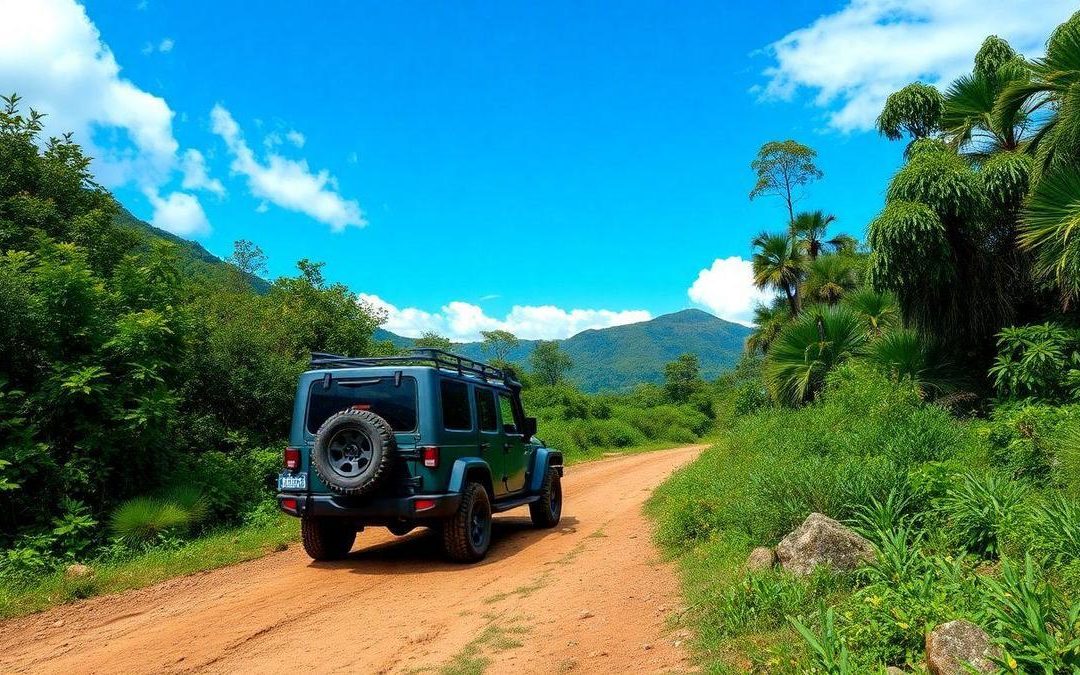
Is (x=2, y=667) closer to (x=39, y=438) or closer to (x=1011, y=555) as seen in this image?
(x=39, y=438)

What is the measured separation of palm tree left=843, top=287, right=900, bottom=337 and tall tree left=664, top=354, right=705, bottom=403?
125ft

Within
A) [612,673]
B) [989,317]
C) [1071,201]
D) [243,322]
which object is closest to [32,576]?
[612,673]

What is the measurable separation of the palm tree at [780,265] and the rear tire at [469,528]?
61.8 feet

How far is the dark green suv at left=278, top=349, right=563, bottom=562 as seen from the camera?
22.0ft

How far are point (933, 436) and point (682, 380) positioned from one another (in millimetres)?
49155

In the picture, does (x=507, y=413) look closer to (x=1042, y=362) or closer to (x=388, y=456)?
(x=388, y=456)

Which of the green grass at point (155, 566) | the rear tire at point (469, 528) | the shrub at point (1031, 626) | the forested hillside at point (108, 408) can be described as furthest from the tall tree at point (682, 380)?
the shrub at point (1031, 626)

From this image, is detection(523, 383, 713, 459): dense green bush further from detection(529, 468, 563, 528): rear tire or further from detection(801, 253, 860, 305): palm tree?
detection(529, 468, 563, 528): rear tire

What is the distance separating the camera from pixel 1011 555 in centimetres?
427

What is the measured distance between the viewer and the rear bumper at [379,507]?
670 centimetres

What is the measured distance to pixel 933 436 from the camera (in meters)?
7.61

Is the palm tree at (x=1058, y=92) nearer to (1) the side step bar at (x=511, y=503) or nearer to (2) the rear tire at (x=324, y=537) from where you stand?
(1) the side step bar at (x=511, y=503)

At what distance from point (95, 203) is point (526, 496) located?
32.2 ft

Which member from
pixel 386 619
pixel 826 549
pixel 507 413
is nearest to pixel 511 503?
pixel 507 413
